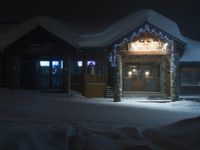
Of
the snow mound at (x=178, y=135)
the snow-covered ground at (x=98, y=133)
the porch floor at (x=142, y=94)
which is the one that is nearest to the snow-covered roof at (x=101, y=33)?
the porch floor at (x=142, y=94)

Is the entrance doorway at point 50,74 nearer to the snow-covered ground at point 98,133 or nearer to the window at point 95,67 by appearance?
the window at point 95,67

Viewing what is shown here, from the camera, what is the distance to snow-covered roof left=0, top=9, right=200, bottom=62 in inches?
1046

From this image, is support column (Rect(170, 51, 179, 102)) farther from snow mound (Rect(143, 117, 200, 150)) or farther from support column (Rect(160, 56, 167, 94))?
snow mound (Rect(143, 117, 200, 150))

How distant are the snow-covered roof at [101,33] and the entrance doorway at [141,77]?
3304mm

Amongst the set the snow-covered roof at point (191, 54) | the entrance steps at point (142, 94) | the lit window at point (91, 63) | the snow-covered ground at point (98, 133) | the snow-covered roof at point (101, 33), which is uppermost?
the snow-covered roof at point (101, 33)

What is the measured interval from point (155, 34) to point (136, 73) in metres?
6.41

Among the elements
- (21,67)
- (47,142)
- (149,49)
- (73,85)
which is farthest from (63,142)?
(21,67)

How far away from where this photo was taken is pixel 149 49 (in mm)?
25766

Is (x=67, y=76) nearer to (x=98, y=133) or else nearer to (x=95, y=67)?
(x=95, y=67)

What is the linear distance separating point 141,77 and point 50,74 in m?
7.32

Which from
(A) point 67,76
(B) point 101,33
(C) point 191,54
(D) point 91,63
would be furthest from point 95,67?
(C) point 191,54

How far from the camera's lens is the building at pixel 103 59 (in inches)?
1015

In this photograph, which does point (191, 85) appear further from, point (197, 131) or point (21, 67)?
point (197, 131)

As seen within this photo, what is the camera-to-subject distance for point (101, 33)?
100ft
